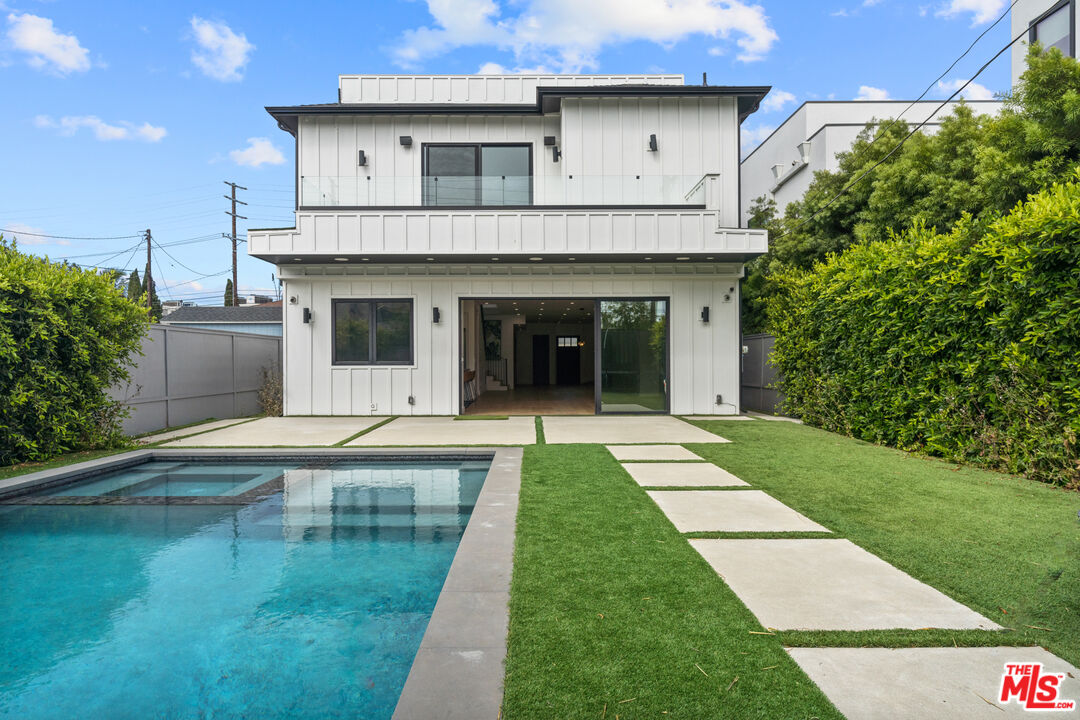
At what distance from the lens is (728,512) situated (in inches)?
154

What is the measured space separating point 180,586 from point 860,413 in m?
7.44

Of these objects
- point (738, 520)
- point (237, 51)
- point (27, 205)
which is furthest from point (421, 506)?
point (27, 205)

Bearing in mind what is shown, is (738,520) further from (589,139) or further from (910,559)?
(589,139)

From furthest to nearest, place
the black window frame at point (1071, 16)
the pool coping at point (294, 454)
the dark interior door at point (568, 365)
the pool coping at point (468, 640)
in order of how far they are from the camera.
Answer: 1. the dark interior door at point (568, 365)
2. the black window frame at point (1071, 16)
3. the pool coping at point (294, 454)
4. the pool coping at point (468, 640)

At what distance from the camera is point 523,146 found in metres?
11.2

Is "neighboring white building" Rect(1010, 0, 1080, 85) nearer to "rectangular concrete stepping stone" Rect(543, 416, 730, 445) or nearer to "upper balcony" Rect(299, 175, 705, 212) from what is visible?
"upper balcony" Rect(299, 175, 705, 212)

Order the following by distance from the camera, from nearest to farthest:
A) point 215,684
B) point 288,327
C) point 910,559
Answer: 1. point 215,684
2. point 910,559
3. point 288,327

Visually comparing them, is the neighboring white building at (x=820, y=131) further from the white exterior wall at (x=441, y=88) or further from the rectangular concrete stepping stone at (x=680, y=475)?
the rectangular concrete stepping stone at (x=680, y=475)

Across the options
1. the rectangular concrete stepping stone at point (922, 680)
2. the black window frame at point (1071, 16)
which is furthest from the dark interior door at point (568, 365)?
the rectangular concrete stepping stone at point (922, 680)

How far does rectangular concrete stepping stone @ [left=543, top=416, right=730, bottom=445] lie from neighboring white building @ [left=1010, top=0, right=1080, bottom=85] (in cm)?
910

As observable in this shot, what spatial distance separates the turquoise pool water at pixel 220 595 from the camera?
2154 mm

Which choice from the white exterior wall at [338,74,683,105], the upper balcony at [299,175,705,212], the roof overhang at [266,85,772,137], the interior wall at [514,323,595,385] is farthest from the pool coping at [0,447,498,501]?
the interior wall at [514,323,595,385]

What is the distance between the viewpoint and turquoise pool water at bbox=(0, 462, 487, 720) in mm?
2154

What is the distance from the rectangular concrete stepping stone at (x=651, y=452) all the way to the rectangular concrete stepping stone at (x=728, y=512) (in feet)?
5.18
